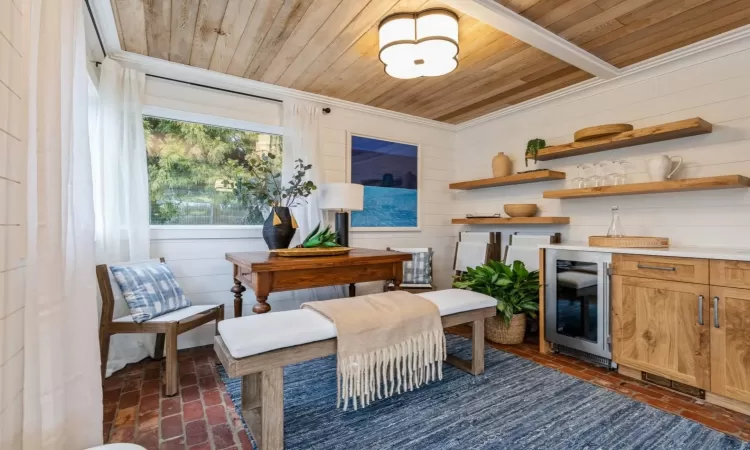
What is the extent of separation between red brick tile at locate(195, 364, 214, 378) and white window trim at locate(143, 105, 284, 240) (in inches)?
42.9

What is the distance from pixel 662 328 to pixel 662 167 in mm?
1190

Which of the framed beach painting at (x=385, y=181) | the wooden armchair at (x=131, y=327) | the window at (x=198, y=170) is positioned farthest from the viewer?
the framed beach painting at (x=385, y=181)

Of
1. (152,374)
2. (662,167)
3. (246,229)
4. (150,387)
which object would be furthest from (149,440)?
(662,167)

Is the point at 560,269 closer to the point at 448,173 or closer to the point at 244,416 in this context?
the point at 448,173

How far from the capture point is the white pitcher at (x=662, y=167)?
104 inches

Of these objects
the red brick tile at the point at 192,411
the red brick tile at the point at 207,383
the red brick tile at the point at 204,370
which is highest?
the red brick tile at the point at 192,411

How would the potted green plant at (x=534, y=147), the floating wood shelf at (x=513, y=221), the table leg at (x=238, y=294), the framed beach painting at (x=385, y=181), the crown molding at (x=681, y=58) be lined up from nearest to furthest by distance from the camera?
the crown molding at (x=681, y=58), the table leg at (x=238, y=294), the floating wood shelf at (x=513, y=221), the potted green plant at (x=534, y=147), the framed beach painting at (x=385, y=181)

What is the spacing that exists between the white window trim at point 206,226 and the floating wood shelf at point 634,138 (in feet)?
8.79

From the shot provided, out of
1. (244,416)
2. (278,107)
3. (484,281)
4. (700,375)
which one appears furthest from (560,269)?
(278,107)

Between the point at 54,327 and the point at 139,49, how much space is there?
2438 millimetres

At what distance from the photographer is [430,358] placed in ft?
6.98

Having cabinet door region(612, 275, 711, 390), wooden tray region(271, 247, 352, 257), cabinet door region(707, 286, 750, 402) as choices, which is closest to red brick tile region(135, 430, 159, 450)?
wooden tray region(271, 247, 352, 257)

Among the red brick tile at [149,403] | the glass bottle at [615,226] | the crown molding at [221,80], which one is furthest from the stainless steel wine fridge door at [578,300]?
the red brick tile at [149,403]

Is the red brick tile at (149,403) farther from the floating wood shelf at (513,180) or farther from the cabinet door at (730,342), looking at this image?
the floating wood shelf at (513,180)
